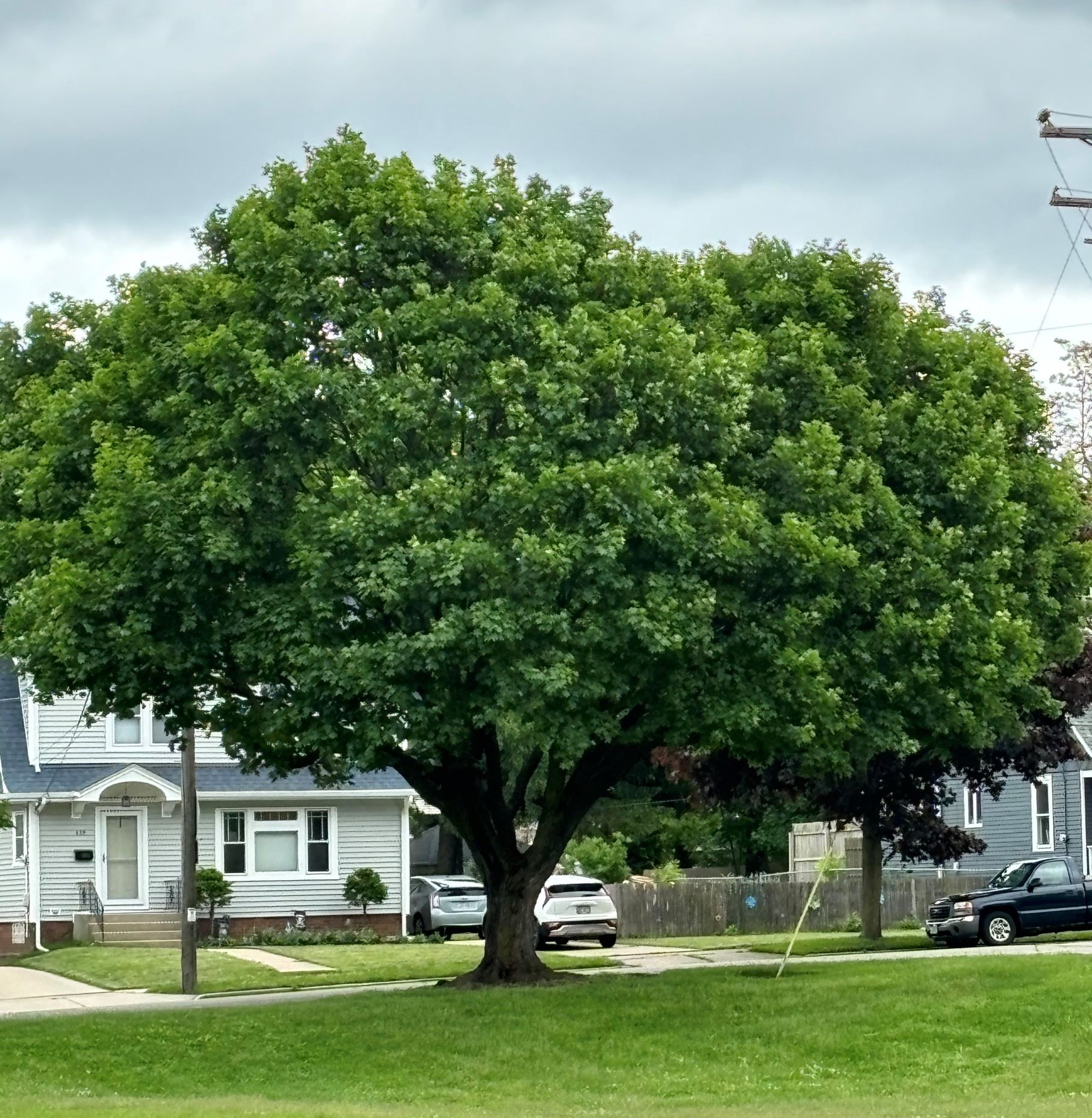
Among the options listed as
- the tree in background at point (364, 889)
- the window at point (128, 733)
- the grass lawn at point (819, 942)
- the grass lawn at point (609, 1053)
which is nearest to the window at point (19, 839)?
the window at point (128, 733)

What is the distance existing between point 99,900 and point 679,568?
23.7 metres

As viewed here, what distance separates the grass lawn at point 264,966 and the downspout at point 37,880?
107 cm

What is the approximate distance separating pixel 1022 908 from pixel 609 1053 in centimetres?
1454

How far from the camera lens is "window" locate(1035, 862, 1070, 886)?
33.2 meters

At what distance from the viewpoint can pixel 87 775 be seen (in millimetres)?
40969

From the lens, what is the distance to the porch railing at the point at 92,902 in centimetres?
4016

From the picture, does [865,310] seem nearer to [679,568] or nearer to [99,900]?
[679,568]

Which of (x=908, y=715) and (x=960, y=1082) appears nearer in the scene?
(x=960, y=1082)

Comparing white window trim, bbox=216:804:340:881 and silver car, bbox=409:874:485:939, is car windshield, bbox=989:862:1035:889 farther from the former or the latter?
white window trim, bbox=216:804:340:881

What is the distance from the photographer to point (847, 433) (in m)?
23.8

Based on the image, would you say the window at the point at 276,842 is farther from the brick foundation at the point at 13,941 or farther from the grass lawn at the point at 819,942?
the grass lawn at the point at 819,942

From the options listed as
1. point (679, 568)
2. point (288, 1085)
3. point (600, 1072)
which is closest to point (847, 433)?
point (679, 568)

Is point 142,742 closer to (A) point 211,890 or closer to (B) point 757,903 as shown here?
(A) point 211,890

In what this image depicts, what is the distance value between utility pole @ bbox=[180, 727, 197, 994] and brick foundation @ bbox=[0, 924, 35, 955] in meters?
12.3
